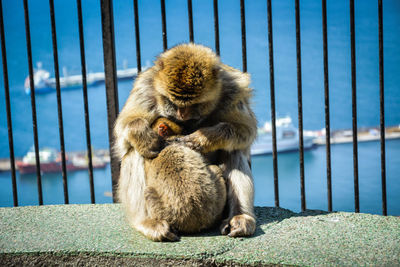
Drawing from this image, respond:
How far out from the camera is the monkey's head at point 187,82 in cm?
265

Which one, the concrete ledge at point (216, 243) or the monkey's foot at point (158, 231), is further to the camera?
the monkey's foot at point (158, 231)

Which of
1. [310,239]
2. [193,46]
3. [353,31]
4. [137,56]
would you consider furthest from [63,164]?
[353,31]

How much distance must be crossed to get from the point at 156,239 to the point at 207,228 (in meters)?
0.33

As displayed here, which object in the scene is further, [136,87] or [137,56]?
[137,56]

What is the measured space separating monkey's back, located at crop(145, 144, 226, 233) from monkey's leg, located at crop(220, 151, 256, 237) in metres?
0.09

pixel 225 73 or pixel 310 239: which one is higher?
pixel 225 73

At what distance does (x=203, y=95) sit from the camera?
8.81 ft

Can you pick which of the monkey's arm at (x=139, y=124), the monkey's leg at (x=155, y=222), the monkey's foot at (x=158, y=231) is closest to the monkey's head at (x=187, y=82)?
the monkey's arm at (x=139, y=124)

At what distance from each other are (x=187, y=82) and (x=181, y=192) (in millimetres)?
656

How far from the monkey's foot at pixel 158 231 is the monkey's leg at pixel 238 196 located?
336 millimetres

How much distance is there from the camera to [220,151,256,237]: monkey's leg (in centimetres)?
272

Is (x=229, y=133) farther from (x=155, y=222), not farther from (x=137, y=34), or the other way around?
(x=137, y=34)

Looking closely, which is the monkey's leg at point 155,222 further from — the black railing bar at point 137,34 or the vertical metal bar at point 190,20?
the vertical metal bar at point 190,20

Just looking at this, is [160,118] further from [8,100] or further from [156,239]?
[8,100]
